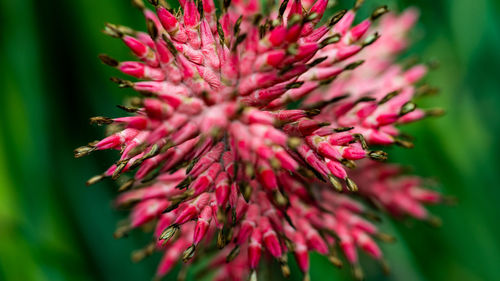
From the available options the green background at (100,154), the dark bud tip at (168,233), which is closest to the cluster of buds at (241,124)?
the dark bud tip at (168,233)

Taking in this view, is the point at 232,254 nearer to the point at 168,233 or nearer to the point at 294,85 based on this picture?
the point at 168,233

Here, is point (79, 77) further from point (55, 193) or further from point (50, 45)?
point (55, 193)

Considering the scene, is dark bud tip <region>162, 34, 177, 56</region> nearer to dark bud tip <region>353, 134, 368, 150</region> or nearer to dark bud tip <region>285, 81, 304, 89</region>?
dark bud tip <region>285, 81, 304, 89</region>

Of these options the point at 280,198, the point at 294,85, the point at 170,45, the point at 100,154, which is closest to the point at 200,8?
the point at 170,45

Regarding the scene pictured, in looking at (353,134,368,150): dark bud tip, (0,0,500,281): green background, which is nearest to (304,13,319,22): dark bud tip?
(353,134,368,150): dark bud tip

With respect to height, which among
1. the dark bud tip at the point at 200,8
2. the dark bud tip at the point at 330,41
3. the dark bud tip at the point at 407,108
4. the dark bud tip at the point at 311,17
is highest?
the dark bud tip at the point at 200,8

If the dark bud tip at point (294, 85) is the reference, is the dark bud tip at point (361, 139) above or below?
below

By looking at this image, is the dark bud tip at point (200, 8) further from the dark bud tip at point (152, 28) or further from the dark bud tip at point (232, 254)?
the dark bud tip at point (232, 254)

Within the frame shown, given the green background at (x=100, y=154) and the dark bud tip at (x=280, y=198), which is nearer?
the dark bud tip at (x=280, y=198)
